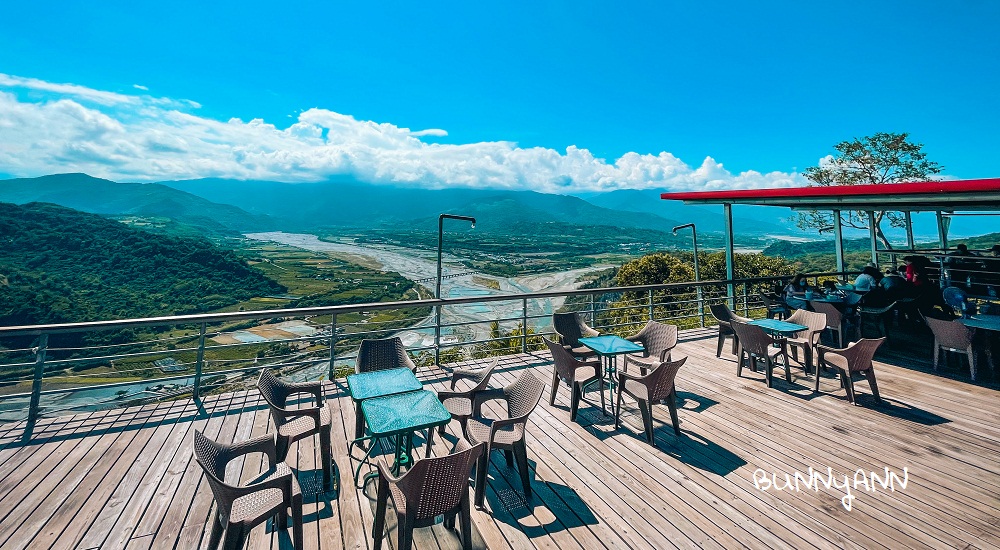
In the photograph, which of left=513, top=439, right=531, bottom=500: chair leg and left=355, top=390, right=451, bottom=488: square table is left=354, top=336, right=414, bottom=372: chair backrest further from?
left=513, top=439, right=531, bottom=500: chair leg

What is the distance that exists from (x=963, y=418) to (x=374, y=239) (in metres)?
122

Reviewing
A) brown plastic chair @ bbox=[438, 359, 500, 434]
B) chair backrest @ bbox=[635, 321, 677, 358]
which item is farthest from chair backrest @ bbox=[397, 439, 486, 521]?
chair backrest @ bbox=[635, 321, 677, 358]

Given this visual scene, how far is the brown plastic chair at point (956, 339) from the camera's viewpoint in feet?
16.5

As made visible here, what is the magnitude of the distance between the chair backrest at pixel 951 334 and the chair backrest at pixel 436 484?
253 inches

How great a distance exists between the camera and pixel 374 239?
388 feet

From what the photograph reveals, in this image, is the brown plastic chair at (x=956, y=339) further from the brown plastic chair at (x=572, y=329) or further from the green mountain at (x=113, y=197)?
the green mountain at (x=113, y=197)

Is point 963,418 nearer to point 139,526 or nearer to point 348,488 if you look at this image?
point 348,488

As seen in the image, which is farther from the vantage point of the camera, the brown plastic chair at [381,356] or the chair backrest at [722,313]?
the chair backrest at [722,313]

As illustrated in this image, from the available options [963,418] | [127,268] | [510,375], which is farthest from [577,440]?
[127,268]

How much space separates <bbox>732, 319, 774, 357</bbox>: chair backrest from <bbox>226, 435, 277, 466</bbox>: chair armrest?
505 centimetres

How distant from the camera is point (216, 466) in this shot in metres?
2.24

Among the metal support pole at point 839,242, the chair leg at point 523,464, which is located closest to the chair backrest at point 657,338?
the chair leg at point 523,464

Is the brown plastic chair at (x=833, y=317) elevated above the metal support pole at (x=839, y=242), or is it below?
below

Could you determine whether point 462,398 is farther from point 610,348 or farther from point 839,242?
point 839,242
